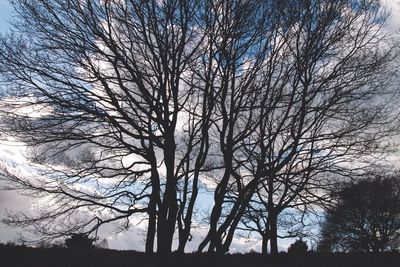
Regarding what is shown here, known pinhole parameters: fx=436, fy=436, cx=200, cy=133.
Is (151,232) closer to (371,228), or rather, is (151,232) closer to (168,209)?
(168,209)

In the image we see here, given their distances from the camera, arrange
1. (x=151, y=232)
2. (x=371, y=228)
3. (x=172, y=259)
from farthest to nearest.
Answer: (x=371, y=228) < (x=151, y=232) < (x=172, y=259)

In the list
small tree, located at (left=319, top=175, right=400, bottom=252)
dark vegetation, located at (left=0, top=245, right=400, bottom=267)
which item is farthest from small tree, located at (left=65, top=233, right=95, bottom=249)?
small tree, located at (left=319, top=175, right=400, bottom=252)

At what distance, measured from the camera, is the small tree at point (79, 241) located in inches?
481

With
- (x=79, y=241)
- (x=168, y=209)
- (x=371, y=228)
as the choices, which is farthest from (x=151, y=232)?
(x=371, y=228)

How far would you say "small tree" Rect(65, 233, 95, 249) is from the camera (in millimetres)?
12211

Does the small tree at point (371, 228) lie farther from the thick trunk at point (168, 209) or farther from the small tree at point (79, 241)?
the thick trunk at point (168, 209)

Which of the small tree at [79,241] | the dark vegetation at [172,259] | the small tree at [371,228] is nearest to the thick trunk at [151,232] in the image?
the dark vegetation at [172,259]

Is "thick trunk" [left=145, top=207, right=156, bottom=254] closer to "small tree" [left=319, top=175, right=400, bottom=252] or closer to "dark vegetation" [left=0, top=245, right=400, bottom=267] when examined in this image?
"dark vegetation" [left=0, top=245, right=400, bottom=267]

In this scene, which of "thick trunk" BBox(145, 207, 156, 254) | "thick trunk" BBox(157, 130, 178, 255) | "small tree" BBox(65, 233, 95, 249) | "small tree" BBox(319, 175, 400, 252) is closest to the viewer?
"thick trunk" BBox(157, 130, 178, 255)

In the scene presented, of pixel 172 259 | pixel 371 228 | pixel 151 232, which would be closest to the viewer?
pixel 172 259

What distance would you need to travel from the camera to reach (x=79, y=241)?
13.0 m

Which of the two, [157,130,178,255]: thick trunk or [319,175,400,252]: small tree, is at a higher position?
[319,175,400,252]: small tree

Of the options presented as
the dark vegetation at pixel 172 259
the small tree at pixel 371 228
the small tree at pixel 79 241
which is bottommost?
the dark vegetation at pixel 172 259

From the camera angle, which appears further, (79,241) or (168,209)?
(79,241)
